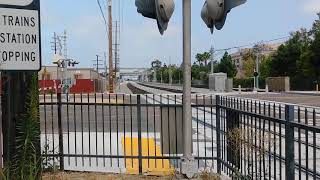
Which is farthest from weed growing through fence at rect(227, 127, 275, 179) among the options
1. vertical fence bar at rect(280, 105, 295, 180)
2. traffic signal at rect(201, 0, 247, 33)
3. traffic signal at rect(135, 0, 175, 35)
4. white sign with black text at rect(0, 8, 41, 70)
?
white sign with black text at rect(0, 8, 41, 70)

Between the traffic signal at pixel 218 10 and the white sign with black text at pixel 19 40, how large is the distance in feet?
10.4

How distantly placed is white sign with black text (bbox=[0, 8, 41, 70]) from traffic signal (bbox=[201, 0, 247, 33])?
317 cm

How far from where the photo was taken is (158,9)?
6672 millimetres

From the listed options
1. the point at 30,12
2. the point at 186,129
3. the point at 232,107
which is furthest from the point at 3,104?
the point at 232,107

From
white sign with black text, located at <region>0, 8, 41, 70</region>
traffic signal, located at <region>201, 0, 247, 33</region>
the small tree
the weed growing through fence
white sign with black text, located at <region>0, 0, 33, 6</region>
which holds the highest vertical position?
the small tree

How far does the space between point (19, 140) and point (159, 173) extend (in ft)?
11.9

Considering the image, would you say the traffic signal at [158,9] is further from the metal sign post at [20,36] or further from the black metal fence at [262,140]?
the metal sign post at [20,36]

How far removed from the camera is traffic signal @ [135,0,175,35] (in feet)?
21.9

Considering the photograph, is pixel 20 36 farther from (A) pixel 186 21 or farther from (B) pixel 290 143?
(A) pixel 186 21

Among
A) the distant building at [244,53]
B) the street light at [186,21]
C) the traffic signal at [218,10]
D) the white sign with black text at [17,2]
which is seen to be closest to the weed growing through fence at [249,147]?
the street light at [186,21]

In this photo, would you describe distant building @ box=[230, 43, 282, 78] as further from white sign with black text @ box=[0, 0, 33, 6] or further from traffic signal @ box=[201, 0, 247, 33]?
white sign with black text @ box=[0, 0, 33, 6]

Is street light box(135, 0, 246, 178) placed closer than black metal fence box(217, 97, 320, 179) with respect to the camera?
No

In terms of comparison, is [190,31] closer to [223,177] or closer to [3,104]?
[223,177]

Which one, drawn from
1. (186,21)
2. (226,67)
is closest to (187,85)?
(186,21)
